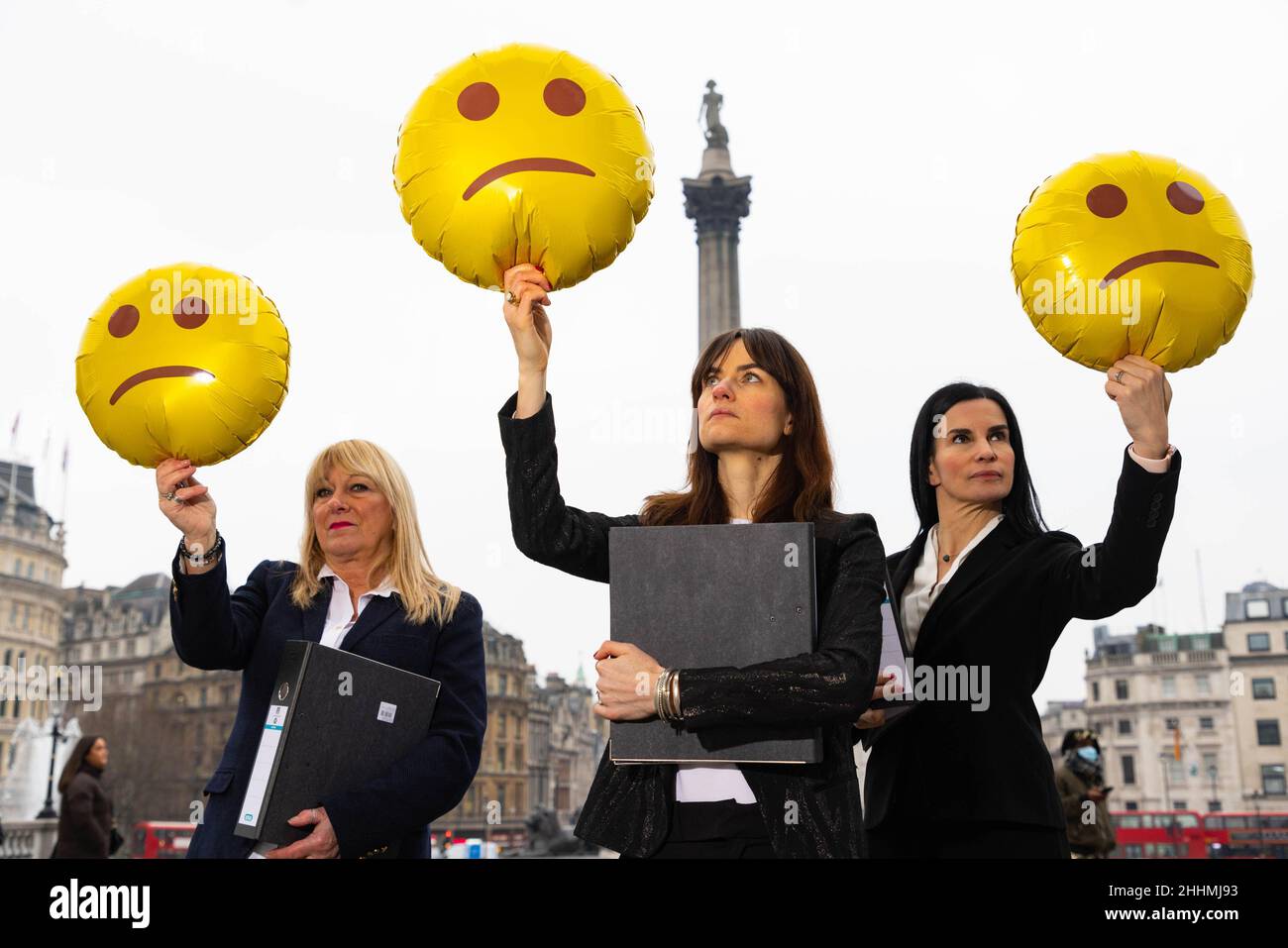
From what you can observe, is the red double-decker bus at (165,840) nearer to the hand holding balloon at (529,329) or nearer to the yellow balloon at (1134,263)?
the hand holding balloon at (529,329)

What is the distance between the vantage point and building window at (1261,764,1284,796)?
209ft

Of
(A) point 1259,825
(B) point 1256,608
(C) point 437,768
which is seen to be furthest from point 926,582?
(B) point 1256,608

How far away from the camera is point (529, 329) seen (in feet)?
8.34

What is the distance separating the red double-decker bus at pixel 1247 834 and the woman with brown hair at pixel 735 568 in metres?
32.5

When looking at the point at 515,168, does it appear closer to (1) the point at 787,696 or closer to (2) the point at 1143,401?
(1) the point at 787,696

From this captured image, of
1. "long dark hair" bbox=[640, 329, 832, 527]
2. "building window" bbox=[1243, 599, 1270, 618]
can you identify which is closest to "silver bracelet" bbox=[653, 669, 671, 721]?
"long dark hair" bbox=[640, 329, 832, 527]

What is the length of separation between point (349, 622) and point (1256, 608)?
234 feet

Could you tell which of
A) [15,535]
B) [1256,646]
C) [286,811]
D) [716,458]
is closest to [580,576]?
[716,458]

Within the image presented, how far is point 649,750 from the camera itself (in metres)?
2.15

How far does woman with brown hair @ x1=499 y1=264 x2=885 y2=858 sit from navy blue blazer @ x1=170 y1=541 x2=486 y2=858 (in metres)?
0.51

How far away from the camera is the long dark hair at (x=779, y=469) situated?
246cm

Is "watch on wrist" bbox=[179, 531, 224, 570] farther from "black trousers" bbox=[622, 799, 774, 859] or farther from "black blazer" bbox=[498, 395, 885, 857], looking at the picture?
"black trousers" bbox=[622, 799, 774, 859]
